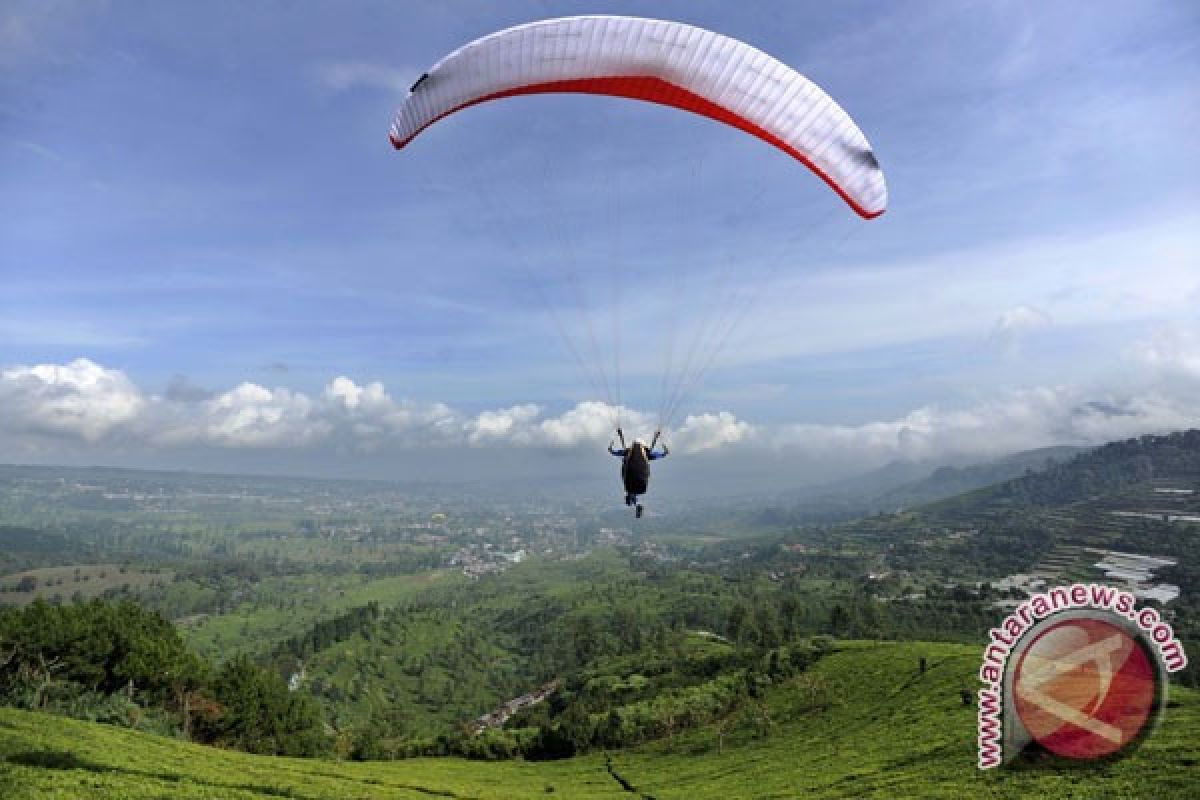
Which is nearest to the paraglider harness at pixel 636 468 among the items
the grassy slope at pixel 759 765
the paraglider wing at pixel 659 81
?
the paraglider wing at pixel 659 81

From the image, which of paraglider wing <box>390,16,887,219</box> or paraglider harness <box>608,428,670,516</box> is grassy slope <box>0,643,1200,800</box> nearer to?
paraglider harness <box>608,428,670,516</box>

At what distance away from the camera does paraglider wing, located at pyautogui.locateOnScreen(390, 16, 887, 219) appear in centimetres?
1560

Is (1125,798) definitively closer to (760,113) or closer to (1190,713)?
(1190,713)

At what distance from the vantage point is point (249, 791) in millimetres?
22453

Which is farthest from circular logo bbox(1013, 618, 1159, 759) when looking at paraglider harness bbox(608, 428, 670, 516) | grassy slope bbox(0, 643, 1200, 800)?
paraglider harness bbox(608, 428, 670, 516)

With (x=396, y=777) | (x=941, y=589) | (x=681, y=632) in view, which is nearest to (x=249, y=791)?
(x=396, y=777)

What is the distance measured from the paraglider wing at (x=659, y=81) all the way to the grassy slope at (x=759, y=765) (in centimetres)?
2166

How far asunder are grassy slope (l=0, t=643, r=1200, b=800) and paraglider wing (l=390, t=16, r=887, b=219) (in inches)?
853

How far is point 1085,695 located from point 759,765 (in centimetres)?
2166

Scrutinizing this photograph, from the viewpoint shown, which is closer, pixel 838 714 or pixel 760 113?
pixel 760 113

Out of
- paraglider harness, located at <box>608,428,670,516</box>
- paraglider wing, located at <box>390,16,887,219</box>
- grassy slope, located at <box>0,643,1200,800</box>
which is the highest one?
paraglider wing, located at <box>390,16,887,219</box>

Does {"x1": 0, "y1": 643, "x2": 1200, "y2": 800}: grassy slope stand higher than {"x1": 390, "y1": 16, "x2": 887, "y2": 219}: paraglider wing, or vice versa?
{"x1": 390, "y1": 16, "x2": 887, "y2": 219}: paraglider wing

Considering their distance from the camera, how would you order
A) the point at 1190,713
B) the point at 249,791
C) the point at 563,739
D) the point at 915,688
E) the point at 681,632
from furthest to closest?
the point at 681,632 < the point at 563,739 < the point at 915,688 < the point at 1190,713 < the point at 249,791

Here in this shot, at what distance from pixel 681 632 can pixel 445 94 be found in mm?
154617
